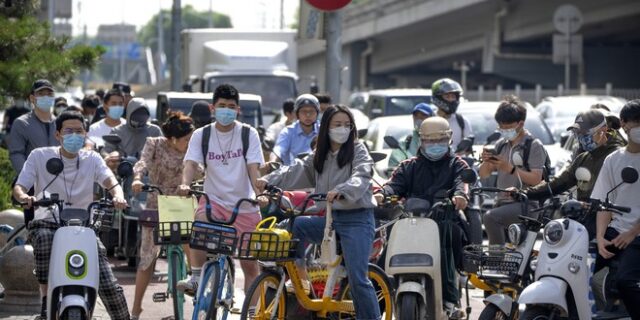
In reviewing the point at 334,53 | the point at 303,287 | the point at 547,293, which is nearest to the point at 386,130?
the point at 334,53

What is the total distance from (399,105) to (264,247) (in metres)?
15.6

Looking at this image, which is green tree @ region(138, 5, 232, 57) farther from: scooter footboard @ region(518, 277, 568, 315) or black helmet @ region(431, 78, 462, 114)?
scooter footboard @ region(518, 277, 568, 315)

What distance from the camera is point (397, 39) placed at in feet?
210

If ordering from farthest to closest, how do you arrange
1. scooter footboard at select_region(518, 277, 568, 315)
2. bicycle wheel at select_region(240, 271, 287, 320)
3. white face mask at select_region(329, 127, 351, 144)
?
white face mask at select_region(329, 127, 351, 144) → bicycle wheel at select_region(240, 271, 287, 320) → scooter footboard at select_region(518, 277, 568, 315)

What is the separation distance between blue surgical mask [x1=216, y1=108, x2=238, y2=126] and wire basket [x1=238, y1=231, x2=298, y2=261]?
137cm

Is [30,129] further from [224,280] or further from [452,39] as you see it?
[452,39]

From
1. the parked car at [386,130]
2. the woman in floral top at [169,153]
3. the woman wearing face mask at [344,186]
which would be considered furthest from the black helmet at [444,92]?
the woman wearing face mask at [344,186]

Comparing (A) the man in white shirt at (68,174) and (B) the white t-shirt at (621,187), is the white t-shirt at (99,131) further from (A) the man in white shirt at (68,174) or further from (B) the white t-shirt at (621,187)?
(B) the white t-shirt at (621,187)

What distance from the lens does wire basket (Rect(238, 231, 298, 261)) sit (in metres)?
9.03

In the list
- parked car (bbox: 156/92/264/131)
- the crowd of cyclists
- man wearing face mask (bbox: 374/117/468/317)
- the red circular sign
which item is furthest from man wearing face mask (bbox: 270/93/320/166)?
parked car (bbox: 156/92/264/131)

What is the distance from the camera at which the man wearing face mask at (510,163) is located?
11.2m

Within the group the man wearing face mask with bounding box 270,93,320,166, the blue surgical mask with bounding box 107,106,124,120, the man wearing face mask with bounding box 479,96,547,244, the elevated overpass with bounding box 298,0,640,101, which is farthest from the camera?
A: the elevated overpass with bounding box 298,0,640,101

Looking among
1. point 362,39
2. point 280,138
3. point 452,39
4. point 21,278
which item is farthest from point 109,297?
point 362,39

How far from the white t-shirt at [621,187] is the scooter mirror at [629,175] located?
57 centimetres
